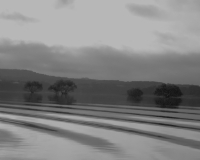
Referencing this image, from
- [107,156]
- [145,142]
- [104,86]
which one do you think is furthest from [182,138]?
[104,86]

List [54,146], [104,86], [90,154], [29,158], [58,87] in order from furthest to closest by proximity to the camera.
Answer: [104,86], [58,87], [54,146], [90,154], [29,158]

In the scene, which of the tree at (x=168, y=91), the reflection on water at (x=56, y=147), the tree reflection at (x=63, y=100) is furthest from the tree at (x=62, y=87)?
the reflection on water at (x=56, y=147)

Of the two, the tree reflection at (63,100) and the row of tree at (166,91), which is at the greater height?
the row of tree at (166,91)

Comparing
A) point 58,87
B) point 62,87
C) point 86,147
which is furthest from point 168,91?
point 86,147

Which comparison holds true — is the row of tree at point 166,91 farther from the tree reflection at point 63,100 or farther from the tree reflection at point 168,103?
the tree reflection at point 63,100

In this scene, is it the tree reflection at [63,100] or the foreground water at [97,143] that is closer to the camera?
the foreground water at [97,143]

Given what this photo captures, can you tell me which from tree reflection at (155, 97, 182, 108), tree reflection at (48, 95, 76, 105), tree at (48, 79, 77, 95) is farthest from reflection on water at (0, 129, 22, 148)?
tree at (48, 79, 77, 95)

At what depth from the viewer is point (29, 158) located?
21.1 ft

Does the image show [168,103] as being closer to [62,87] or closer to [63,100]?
[63,100]

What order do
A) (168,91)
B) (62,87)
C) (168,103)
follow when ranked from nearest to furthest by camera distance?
(168,103) < (168,91) < (62,87)

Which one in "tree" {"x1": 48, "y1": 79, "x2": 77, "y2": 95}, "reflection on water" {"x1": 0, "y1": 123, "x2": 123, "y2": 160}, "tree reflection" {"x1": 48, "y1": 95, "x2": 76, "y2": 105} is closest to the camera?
"reflection on water" {"x1": 0, "y1": 123, "x2": 123, "y2": 160}

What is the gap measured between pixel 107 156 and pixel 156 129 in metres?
4.78

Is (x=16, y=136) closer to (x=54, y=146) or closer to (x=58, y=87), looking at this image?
(x=54, y=146)

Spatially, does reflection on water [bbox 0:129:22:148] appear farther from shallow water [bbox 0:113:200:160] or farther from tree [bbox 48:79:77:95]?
tree [bbox 48:79:77:95]
